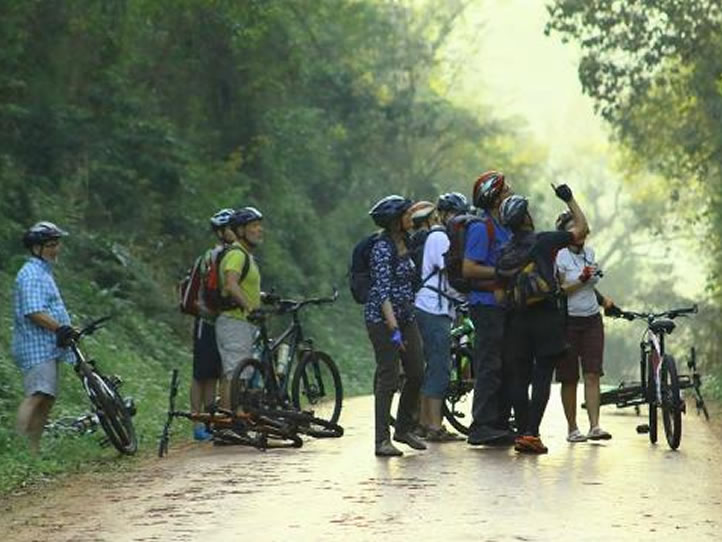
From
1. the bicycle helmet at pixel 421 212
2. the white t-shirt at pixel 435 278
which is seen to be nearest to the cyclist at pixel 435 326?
the white t-shirt at pixel 435 278

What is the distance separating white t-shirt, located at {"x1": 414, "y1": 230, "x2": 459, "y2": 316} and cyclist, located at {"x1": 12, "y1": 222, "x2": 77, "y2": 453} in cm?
313

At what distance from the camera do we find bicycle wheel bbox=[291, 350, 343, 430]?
53.8 ft

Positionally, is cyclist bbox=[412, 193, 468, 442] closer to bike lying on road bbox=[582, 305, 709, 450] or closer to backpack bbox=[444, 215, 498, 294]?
backpack bbox=[444, 215, 498, 294]

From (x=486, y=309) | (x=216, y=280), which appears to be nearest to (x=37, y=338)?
(x=216, y=280)

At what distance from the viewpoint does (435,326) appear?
49.1 ft

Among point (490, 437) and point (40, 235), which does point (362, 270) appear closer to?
point (490, 437)

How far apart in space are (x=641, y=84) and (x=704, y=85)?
249 cm

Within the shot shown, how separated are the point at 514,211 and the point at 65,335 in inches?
152

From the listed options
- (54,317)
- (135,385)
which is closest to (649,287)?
(135,385)

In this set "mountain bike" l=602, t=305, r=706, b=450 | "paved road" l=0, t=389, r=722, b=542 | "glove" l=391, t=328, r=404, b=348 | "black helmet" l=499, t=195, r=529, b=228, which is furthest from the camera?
"mountain bike" l=602, t=305, r=706, b=450

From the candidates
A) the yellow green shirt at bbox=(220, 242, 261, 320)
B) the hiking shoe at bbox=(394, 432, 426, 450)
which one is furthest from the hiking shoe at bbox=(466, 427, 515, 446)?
the yellow green shirt at bbox=(220, 242, 261, 320)

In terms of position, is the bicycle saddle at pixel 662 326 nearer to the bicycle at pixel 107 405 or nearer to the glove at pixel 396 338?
the glove at pixel 396 338

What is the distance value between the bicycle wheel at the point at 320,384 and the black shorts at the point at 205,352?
780mm

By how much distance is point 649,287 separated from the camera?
87500 mm
